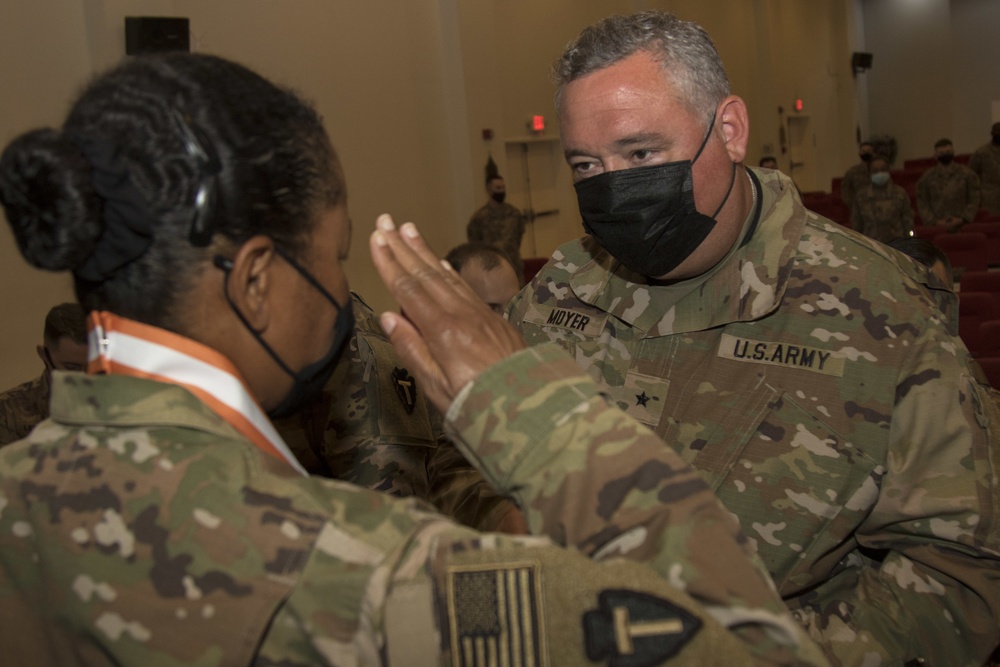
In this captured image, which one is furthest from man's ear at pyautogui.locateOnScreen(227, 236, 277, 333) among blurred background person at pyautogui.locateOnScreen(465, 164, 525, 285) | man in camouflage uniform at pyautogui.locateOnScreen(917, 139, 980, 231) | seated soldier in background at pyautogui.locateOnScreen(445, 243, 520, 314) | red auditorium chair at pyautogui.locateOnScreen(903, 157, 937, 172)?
red auditorium chair at pyautogui.locateOnScreen(903, 157, 937, 172)

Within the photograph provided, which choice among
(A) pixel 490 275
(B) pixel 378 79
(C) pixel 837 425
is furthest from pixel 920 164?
(C) pixel 837 425

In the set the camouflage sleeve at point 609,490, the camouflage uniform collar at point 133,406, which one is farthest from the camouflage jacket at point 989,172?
the camouflage uniform collar at point 133,406

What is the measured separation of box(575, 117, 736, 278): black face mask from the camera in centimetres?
161

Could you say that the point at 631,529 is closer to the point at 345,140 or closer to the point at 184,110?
the point at 184,110

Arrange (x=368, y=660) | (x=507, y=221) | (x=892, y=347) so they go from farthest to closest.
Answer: (x=507, y=221)
(x=892, y=347)
(x=368, y=660)

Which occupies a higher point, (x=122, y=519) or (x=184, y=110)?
(x=184, y=110)

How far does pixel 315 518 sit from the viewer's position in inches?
34.5

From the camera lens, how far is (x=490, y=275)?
3.44 meters

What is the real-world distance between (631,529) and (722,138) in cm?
100

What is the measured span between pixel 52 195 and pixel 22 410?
2.88m

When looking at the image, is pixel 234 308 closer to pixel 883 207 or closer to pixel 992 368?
pixel 992 368

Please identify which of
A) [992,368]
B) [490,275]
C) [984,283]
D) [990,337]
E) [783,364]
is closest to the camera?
[783,364]

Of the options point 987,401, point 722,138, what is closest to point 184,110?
point 722,138

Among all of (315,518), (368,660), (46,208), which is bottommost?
(368,660)
